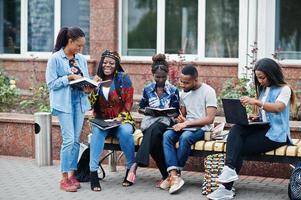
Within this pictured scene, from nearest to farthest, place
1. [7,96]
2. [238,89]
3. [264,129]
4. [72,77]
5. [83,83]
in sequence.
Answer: [264,129], [83,83], [72,77], [238,89], [7,96]

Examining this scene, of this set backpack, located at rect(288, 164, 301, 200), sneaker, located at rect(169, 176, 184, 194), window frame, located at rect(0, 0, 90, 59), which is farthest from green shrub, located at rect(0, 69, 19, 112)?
backpack, located at rect(288, 164, 301, 200)

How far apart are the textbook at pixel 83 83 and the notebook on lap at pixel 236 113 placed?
1613mm

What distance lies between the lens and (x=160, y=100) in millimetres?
9477

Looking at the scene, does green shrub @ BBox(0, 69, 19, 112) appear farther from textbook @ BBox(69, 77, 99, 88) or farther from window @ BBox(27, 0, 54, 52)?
textbook @ BBox(69, 77, 99, 88)

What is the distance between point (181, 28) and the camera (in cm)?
1565

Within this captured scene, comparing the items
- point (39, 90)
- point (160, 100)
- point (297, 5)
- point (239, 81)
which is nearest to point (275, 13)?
point (297, 5)

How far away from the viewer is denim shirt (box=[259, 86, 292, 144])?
337 inches

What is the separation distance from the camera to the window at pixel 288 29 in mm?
14812

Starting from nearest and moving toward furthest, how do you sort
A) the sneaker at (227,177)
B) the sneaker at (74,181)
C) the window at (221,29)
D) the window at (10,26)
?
the sneaker at (227,177)
the sneaker at (74,181)
the window at (221,29)
the window at (10,26)

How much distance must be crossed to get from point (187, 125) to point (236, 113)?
0.72m

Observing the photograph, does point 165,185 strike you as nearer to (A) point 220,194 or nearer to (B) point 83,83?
(A) point 220,194

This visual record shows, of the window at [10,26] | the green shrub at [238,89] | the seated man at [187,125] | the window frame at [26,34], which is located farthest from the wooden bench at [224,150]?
the window at [10,26]

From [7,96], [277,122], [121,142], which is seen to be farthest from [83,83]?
[7,96]

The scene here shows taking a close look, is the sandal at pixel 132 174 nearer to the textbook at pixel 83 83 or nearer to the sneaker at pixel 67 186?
the sneaker at pixel 67 186
